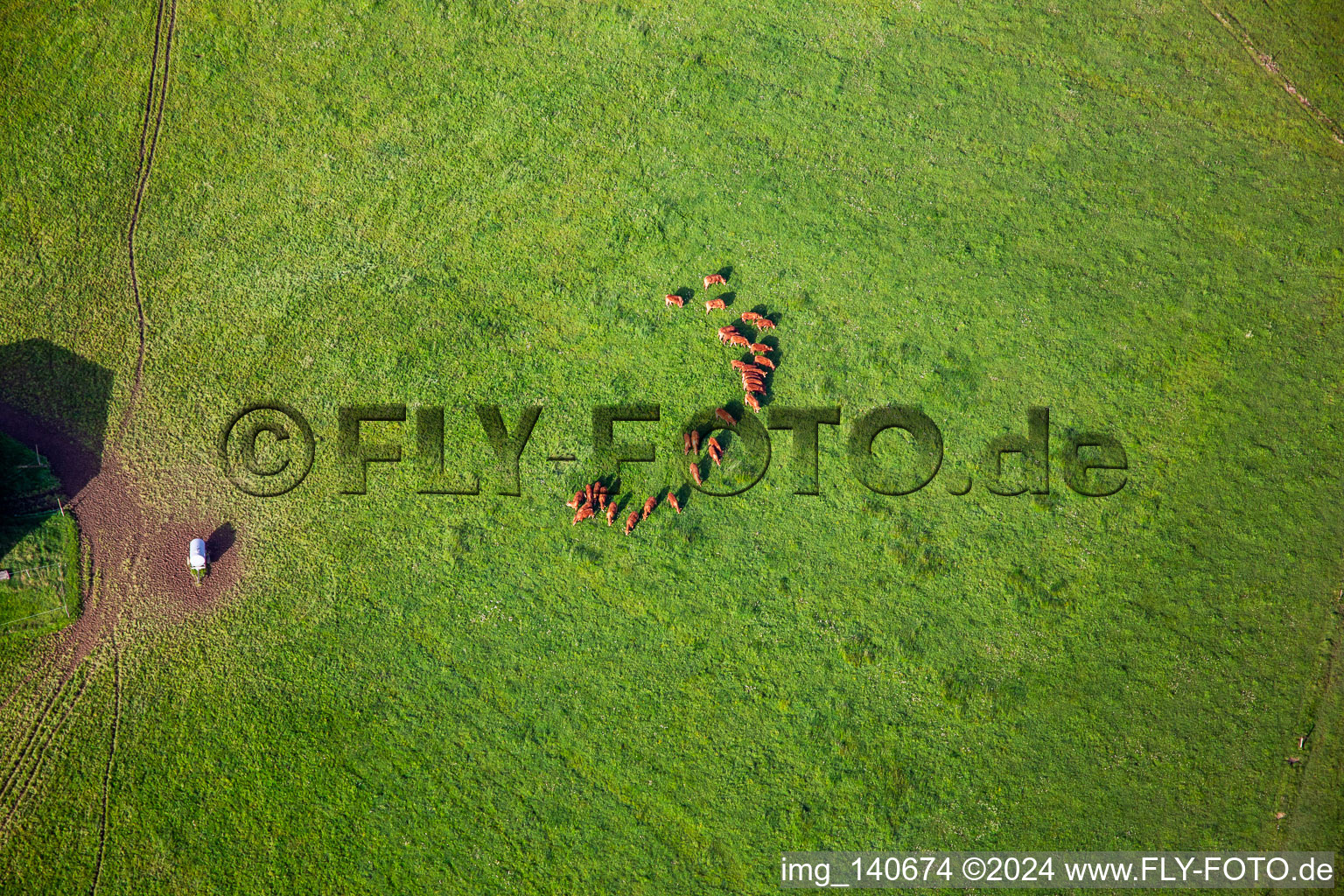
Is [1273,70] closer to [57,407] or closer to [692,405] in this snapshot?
[692,405]

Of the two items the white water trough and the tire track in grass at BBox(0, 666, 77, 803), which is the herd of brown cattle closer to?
the white water trough

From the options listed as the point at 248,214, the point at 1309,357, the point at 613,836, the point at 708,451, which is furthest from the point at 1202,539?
the point at 248,214

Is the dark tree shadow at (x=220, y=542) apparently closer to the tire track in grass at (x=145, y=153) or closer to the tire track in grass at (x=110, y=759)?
the tire track in grass at (x=110, y=759)

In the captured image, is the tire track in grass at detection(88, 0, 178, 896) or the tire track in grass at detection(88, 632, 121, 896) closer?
the tire track in grass at detection(88, 632, 121, 896)

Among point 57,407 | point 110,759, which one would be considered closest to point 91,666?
point 110,759

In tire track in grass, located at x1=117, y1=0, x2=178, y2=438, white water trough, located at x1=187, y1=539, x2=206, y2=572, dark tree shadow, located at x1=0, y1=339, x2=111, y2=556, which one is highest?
tire track in grass, located at x1=117, y1=0, x2=178, y2=438

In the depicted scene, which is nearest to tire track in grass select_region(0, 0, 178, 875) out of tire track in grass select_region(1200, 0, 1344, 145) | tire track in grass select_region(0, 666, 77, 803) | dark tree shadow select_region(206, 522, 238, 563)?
tire track in grass select_region(0, 666, 77, 803)

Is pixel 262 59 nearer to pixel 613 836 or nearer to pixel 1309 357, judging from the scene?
pixel 613 836
